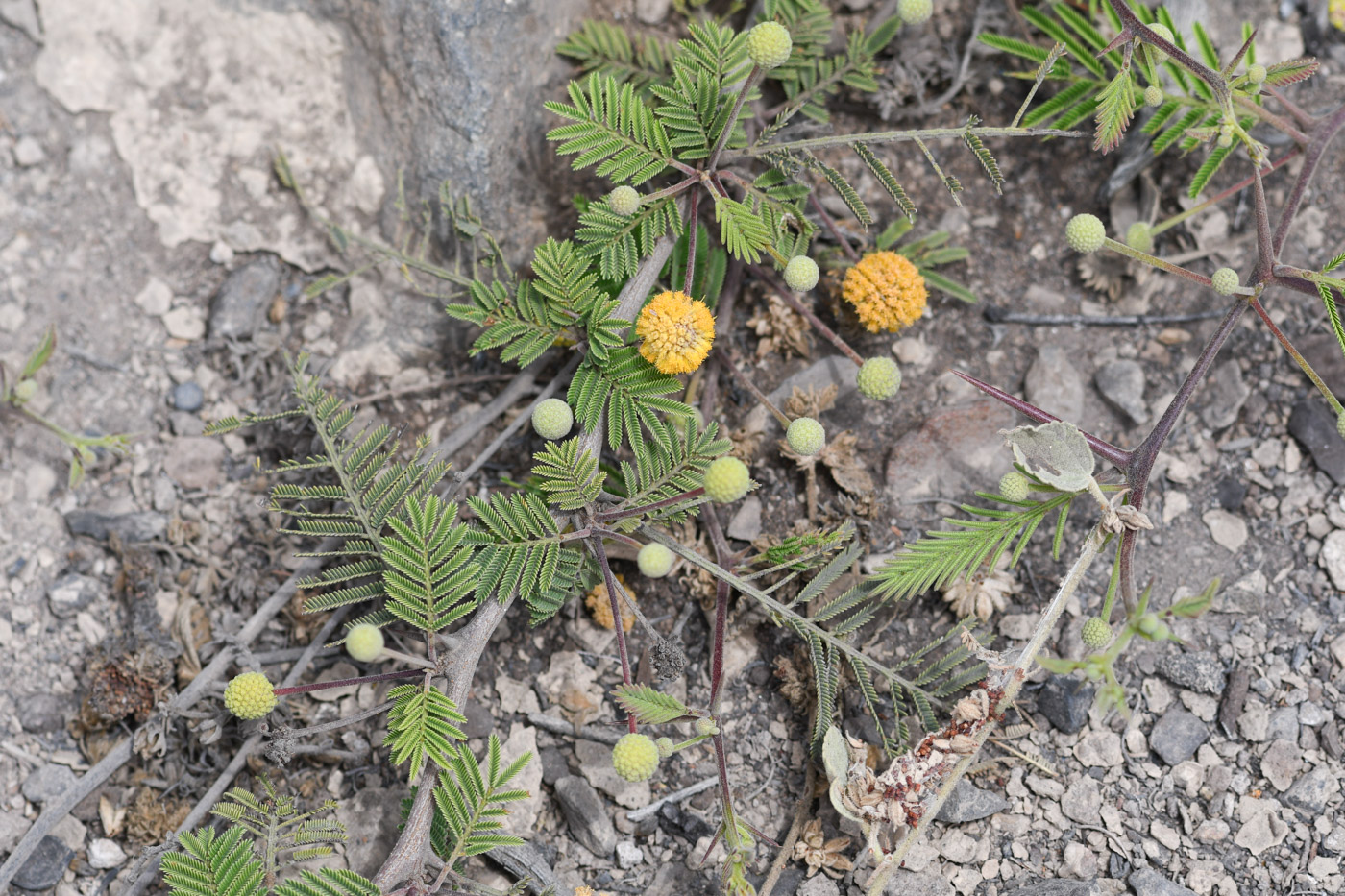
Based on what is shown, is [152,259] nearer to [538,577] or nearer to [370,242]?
[370,242]

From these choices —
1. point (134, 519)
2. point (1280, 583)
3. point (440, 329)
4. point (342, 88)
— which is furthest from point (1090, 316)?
point (134, 519)

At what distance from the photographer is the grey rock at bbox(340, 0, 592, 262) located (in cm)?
319

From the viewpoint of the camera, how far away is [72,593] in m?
3.18

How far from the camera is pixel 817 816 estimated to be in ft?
9.34

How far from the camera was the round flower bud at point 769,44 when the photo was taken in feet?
8.14

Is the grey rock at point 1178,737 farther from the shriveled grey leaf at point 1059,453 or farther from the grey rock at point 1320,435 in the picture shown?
the grey rock at point 1320,435

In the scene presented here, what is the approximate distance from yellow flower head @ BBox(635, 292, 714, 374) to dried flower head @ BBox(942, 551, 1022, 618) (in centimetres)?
100

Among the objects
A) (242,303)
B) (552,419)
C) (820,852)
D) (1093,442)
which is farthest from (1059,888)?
(242,303)

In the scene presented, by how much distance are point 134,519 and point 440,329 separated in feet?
3.71

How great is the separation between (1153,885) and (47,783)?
3073 millimetres

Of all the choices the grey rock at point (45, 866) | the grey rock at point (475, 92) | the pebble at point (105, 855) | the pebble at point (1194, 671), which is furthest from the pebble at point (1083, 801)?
the grey rock at point (45, 866)

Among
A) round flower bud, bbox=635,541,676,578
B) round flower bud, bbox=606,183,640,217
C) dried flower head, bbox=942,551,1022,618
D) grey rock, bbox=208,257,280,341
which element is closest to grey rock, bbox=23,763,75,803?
grey rock, bbox=208,257,280,341

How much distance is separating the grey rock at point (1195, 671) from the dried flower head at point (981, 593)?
467mm

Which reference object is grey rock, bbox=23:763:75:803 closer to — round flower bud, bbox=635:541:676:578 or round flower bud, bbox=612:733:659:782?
round flower bud, bbox=612:733:659:782
